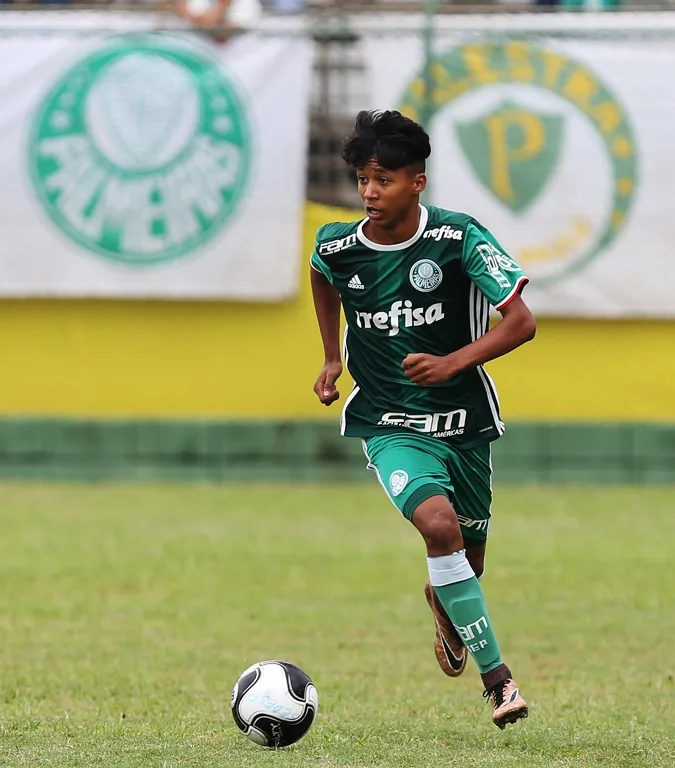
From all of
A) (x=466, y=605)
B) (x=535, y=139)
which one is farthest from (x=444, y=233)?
(x=535, y=139)

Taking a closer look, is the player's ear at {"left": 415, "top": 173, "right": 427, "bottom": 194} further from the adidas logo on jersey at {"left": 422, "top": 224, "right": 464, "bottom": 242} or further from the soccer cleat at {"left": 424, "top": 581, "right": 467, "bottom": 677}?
the soccer cleat at {"left": 424, "top": 581, "right": 467, "bottom": 677}

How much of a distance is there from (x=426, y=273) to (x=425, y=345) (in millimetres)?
257

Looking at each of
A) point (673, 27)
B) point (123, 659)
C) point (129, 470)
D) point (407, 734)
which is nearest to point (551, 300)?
point (673, 27)

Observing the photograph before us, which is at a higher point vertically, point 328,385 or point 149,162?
point 328,385

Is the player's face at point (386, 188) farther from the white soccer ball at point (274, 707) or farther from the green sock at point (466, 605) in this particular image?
the white soccer ball at point (274, 707)

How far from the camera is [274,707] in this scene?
5043mm

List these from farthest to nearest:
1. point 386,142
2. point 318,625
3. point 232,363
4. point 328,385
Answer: point 232,363 → point 318,625 → point 328,385 → point 386,142

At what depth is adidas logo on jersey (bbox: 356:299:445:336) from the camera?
5609 mm

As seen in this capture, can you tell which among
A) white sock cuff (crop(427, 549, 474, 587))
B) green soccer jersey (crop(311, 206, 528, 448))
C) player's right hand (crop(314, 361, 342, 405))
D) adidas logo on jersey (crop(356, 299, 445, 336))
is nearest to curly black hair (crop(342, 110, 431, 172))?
green soccer jersey (crop(311, 206, 528, 448))

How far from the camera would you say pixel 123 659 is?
692 centimetres

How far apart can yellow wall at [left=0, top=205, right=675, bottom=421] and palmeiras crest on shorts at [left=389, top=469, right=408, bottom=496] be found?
24.6 ft

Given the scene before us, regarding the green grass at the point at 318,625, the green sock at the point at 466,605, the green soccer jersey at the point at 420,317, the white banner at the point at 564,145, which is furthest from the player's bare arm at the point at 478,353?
the white banner at the point at 564,145

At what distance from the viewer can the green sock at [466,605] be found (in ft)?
17.4

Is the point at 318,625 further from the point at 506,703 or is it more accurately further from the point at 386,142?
the point at 386,142
